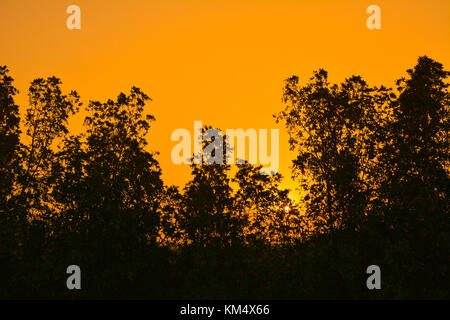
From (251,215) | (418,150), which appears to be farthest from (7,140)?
(418,150)

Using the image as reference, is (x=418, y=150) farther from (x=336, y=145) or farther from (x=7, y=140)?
(x=7, y=140)

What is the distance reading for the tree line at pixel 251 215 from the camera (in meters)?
34.1

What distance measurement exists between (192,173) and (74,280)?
13.1 meters

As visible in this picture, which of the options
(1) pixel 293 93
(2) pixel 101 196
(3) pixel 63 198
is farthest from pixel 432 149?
(3) pixel 63 198

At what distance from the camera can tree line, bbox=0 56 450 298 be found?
112 ft

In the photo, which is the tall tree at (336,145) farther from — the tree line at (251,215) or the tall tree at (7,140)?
the tall tree at (7,140)

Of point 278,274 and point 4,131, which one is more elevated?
point 4,131

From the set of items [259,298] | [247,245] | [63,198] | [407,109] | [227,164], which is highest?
[407,109]

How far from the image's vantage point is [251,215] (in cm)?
3928

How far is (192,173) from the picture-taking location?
42625 millimetres

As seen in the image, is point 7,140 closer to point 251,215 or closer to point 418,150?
point 251,215

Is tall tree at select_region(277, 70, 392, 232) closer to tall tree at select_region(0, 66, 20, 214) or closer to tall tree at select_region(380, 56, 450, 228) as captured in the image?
tall tree at select_region(380, 56, 450, 228)

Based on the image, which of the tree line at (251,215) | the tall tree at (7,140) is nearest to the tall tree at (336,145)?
the tree line at (251,215)
